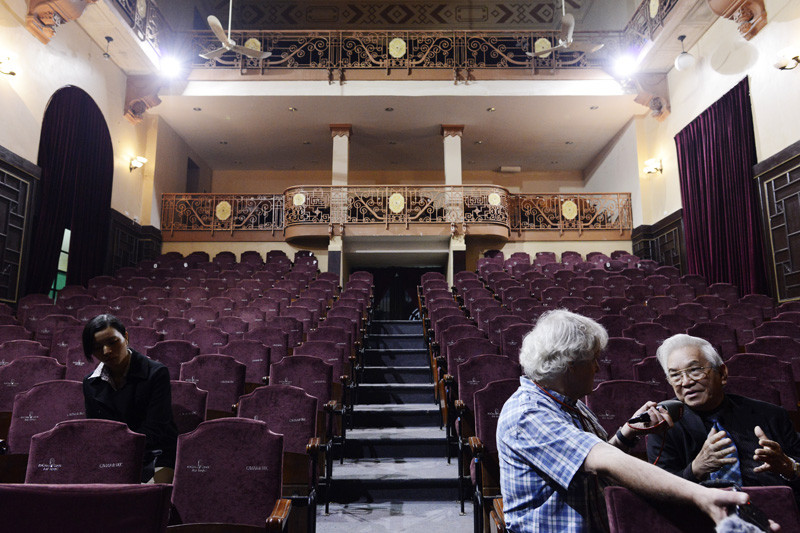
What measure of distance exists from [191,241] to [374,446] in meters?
7.92

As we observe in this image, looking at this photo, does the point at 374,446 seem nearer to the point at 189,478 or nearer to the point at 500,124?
the point at 189,478

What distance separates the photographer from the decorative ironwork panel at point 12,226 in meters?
6.50

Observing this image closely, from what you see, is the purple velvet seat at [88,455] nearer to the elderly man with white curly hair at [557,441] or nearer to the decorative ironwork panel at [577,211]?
the elderly man with white curly hair at [557,441]

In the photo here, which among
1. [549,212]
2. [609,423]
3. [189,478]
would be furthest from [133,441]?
[549,212]

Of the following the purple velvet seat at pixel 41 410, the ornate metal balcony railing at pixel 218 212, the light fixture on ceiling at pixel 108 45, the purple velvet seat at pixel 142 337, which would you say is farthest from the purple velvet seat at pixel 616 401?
the light fixture on ceiling at pixel 108 45

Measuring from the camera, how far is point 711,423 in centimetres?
187

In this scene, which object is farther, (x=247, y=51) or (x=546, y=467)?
(x=247, y=51)

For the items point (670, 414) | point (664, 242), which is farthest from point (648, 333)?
point (664, 242)

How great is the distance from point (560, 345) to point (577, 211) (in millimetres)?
10133

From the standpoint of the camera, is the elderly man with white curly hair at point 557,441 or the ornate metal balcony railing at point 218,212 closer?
the elderly man with white curly hair at point 557,441

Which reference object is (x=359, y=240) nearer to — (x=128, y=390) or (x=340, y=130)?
(x=340, y=130)

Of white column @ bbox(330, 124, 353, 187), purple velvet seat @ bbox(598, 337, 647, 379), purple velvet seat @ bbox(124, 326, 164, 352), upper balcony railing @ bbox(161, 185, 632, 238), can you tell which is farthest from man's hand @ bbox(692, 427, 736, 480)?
white column @ bbox(330, 124, 353, 187)

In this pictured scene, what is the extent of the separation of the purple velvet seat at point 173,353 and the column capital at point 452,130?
8234mm

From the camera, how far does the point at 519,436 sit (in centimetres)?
128
